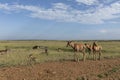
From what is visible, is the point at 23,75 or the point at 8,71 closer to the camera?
the point at 23,75

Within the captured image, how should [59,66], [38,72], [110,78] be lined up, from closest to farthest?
[110,78]
[38,72]
[59,66]

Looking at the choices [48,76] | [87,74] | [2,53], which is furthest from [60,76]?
[2,53]

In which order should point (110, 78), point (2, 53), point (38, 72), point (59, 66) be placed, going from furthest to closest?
point (2, 53) < point (59, 66) < point (38, 72) < point (110, 78)

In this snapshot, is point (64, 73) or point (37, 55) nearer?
point (64, 73)

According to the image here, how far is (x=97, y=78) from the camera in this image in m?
17.1

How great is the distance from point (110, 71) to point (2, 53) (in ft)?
78.7

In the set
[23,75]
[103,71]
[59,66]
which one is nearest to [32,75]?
[23,75]

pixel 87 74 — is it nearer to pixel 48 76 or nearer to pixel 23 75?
pixel 48 76

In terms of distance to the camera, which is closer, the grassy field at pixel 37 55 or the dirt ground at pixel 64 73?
the dirt ground at pixel 64 73

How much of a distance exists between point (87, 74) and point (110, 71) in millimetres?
2172

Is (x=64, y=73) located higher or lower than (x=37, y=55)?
lower

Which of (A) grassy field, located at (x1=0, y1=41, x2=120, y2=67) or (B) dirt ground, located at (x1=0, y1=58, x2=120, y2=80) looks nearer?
(B) dirt ground, located at (x1=0, y1=58, x2=120, y2=80)

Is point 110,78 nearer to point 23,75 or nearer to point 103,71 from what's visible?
point 103,71

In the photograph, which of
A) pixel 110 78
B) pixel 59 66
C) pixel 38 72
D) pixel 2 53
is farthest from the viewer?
pixel 2 53
